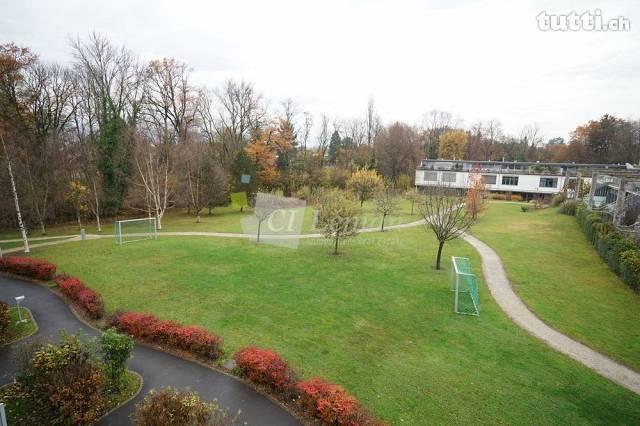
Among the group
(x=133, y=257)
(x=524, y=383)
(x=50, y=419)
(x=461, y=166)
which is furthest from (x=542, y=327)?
(x=461, y=166)

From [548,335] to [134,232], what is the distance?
27.4m

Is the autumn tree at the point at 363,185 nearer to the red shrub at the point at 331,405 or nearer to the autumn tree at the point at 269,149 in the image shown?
the autumn tree at the point at 269,149

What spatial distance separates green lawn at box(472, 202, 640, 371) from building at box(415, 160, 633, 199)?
25314 mm

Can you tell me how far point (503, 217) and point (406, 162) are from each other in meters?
27.4

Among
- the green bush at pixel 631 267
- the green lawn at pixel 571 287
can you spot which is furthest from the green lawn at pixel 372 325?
the green bush at pixel 631 267

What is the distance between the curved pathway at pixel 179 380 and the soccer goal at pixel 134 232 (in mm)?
12419

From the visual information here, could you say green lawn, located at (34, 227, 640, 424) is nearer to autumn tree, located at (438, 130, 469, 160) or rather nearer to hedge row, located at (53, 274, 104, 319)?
hedge row, located at (53, 274, 104, 319)

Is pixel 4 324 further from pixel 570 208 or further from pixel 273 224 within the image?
pixel 570 208

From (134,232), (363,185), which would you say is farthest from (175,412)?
(363,185)

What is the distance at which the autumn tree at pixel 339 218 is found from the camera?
19.4m

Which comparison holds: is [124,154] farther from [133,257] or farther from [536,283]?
[536,283]

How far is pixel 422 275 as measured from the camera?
55.1 ft

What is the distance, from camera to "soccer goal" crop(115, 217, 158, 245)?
23.3 metres

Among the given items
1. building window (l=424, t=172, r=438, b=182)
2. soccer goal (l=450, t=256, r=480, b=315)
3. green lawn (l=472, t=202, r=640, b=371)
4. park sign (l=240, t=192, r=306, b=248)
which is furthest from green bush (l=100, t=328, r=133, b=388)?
building window (l=424, t=172, r=438, b=182)
